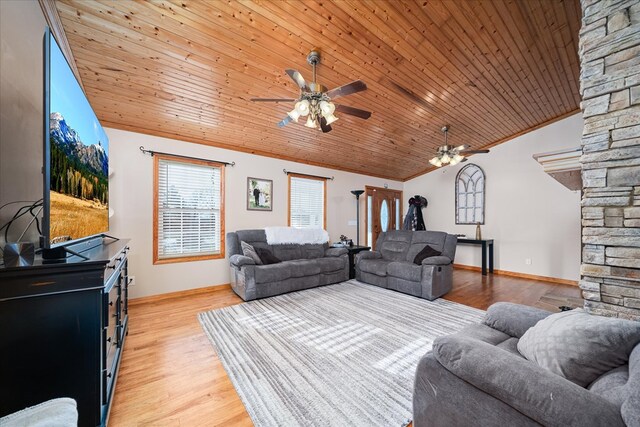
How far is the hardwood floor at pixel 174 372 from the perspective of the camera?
4.99ft

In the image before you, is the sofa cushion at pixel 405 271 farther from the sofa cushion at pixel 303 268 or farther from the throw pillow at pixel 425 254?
the sofa cushion at pixel 303 268

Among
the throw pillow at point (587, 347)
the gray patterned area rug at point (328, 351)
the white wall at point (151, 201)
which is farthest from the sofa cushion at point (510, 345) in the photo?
the white wall at point (151, 201)

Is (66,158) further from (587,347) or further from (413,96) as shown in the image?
(413,96)

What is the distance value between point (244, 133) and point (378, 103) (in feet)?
7.20

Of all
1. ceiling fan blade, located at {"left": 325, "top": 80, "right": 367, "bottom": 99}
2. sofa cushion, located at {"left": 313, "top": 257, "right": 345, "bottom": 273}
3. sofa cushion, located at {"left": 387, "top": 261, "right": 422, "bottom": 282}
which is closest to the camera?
ceiling fan blade, located at {"left": 325, "top": 80, "right": 367, "bottom": 99}

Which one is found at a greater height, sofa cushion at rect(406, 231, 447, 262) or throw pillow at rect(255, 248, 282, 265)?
sofa cushion at rect(406, 231, 447, 262)

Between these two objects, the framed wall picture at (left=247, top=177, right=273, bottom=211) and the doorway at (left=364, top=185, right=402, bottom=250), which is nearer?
the framed wall picture at (left=247, top=177, right=273, bottom=211)

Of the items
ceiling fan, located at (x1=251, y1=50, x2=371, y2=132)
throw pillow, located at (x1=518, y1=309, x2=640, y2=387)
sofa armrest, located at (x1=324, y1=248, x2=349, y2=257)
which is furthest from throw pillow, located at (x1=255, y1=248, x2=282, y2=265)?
throw pillow, located at (x1=518, y1=309, x2=640, y2=387)

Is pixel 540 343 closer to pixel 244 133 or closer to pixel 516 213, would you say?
pixel 244 133

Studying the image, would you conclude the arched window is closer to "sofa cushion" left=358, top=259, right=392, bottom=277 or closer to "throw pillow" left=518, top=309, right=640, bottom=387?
"sofa cushion" left=358, top=259, right=392, bottom=277

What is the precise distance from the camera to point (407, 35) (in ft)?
8.39

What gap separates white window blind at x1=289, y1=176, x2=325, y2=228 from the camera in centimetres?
521

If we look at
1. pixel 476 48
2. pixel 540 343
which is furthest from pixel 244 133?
pixel 540 343

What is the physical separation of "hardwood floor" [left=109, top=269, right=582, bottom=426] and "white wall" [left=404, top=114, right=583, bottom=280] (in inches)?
74.3
